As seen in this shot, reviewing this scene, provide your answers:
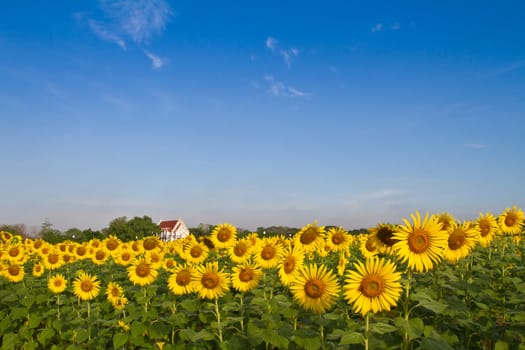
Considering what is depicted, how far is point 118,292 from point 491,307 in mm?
7228

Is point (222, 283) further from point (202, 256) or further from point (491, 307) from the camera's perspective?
point (491, 307)

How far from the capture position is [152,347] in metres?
7.50

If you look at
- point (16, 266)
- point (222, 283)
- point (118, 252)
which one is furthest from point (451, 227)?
point (16, 266)

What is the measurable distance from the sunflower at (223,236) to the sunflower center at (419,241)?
17.7 ft

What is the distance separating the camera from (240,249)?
8.55 m

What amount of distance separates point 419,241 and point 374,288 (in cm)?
76

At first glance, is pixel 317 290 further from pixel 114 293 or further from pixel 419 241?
pixel 114 293

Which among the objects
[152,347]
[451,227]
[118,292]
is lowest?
[152,347]

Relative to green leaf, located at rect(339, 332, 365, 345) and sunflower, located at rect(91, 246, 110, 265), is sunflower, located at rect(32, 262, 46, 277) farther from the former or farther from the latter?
green leaf, located at rect(339, 332, 365, 345)

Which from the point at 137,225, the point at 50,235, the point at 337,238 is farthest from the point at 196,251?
the point at 137,225

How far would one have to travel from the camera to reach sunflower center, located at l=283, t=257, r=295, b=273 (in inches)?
253

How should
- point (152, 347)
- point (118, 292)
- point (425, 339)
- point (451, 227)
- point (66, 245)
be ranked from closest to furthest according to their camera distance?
point (425, 339), point (451, 227), point (152, 347), point (118, 292), point (66, 245)

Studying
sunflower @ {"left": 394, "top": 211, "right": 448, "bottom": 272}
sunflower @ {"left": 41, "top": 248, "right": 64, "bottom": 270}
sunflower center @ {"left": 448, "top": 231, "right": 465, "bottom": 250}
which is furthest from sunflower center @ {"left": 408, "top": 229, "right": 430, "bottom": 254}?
sunflower @ {"left": 41, "top": 248, "right": 64, "bottom": 270}

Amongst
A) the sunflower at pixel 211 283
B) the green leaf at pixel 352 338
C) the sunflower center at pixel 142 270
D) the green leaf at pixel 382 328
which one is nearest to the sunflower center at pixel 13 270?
the sunflower center at pixel 142 270
